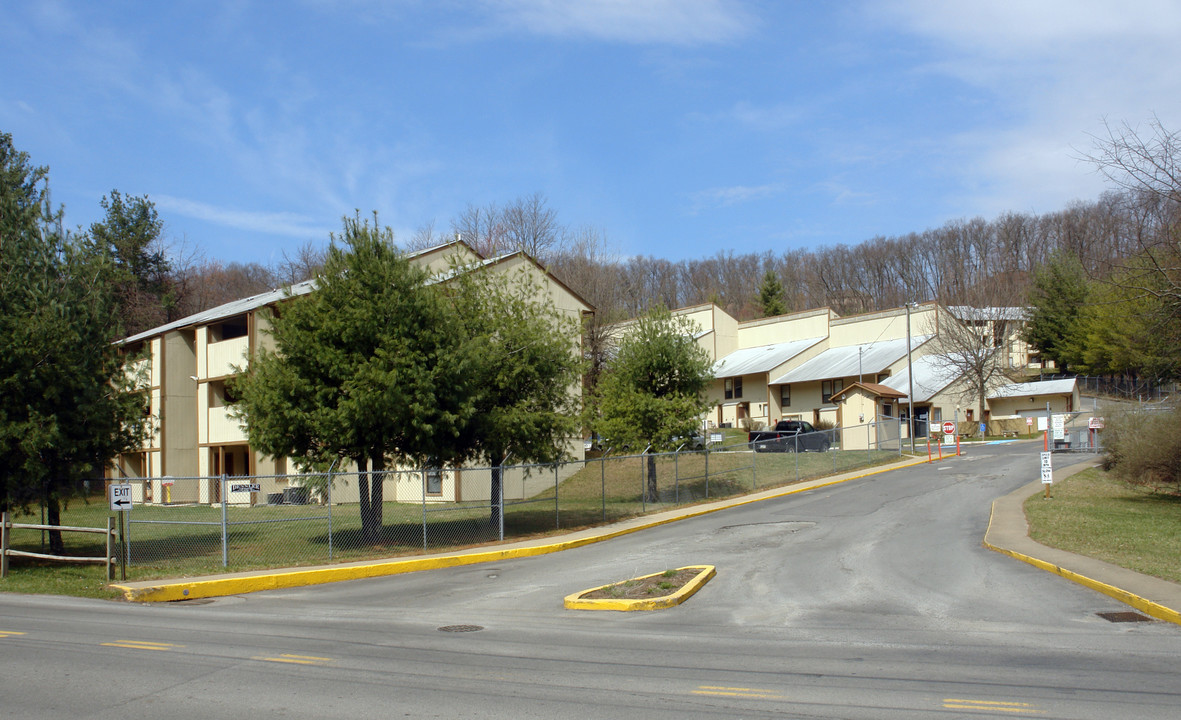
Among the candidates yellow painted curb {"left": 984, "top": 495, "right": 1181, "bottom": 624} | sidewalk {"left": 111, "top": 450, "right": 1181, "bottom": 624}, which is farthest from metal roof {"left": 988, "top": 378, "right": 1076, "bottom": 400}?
yellow painted curb {"left": 984, "top": 495, "right": 1181, "bottom": 624}

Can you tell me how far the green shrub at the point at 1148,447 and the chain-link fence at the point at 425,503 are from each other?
10.3 m

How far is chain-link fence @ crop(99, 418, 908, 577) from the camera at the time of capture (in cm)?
1880

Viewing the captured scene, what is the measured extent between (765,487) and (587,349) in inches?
841

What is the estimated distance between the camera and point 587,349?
166 feet

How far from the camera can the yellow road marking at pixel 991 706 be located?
6734 millimetres

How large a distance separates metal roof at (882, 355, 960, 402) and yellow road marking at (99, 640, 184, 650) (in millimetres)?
50891

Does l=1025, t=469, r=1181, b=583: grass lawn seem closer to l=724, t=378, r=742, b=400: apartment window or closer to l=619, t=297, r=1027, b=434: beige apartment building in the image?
l=619, t=297, r=1027, b=434: beige apartment building

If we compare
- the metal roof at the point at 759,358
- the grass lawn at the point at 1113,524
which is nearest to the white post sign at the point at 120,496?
the grass lawn at the point at 1113,524

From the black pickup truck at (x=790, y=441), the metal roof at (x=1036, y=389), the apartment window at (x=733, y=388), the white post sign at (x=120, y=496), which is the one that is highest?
the apartment window at (x=733, y=388)

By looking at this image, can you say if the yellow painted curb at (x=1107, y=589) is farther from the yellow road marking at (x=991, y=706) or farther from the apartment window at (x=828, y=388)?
the apartment window at (x=828, y=388)

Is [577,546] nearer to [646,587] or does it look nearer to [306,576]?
[306,576]

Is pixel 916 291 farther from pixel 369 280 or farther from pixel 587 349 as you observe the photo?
pixel 369 280

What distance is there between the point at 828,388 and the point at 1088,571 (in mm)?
48488

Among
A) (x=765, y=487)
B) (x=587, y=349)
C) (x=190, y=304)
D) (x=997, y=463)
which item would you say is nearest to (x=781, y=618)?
(x=765, y=487)
